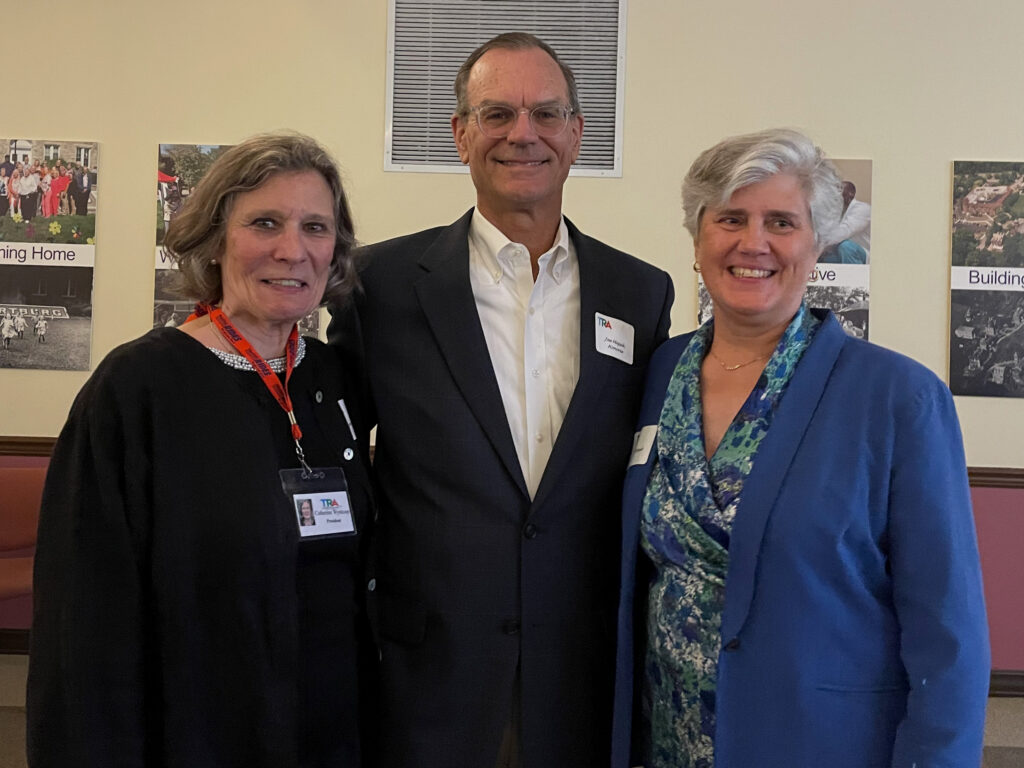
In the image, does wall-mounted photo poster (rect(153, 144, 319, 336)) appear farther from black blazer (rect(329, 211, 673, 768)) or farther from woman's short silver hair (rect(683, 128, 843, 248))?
woman's short silver hair (rect(683, 128, 843, 248))

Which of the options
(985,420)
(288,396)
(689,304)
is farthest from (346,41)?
(985,420)

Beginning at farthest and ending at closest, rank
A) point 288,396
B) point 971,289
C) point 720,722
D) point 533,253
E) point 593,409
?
point 971,289 < point 533,253 < point 593,409 < point 288,396 < point 720,722

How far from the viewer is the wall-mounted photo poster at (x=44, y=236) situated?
4453 millimetres

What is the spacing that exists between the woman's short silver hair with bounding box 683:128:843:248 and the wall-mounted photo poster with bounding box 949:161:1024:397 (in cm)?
311

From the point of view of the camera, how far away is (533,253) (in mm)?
2172

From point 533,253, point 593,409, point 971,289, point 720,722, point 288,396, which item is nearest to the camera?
point 720,722

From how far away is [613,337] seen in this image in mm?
2080

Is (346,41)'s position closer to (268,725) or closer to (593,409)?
(593,409)

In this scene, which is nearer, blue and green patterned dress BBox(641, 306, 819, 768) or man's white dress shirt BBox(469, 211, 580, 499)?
blue and green patterned dress BBox(641, 306, 819, 768)

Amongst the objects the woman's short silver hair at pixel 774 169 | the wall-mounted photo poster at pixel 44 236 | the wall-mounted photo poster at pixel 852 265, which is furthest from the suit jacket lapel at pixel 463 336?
the wall-mounted photo poster at pixel 44 236

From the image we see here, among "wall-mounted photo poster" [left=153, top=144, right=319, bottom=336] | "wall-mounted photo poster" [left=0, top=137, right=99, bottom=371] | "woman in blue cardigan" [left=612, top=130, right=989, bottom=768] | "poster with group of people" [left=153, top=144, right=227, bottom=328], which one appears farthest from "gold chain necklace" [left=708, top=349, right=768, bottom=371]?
"wall-mounted photo poster" [left=0, top=137, right=99, bottom=371]

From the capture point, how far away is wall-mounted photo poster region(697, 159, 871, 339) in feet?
14.4

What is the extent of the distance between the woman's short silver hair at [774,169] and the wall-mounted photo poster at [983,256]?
311cm

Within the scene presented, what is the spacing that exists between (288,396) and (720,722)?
1068 millimetres
